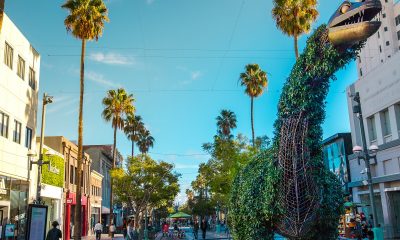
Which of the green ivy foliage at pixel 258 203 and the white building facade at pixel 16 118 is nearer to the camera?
the green ivy foliage at pixel 258 203

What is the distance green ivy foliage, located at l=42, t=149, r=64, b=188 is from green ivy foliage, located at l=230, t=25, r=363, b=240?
23293 mm

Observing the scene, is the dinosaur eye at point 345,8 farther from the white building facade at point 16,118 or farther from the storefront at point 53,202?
the storefront at point 53,202

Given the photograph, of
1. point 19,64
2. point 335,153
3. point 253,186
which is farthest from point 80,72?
point 335,153

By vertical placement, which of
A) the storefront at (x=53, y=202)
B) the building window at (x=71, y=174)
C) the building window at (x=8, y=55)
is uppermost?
the building window at (x=8, y=55)

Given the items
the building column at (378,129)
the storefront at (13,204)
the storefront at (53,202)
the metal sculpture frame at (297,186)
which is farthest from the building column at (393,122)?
the storefront at (53,202)

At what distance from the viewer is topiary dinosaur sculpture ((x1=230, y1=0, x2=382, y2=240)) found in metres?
7.20

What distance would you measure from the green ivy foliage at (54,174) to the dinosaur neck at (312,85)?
23.8 metres

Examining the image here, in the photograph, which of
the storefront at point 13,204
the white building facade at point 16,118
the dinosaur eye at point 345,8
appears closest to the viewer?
the dinosaur eye at point 345,8

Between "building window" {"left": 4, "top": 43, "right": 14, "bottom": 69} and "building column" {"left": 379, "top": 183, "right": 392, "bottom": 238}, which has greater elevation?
"building window" {"left": 4, "top": 43, "right": 14, "bottom": 69}

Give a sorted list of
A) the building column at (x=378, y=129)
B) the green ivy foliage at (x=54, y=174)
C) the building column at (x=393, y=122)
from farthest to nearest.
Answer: the green ivy foliage at (x=54, y=174), the building column at (x=378, y=129), the building column at (x=393, y=122)

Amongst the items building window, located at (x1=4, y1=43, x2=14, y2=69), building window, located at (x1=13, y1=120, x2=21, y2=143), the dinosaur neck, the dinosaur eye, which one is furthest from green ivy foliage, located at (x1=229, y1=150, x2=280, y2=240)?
building window, located at (x1=13, y1=120, x2=21, y2=143)

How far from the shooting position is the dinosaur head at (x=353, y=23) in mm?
6234

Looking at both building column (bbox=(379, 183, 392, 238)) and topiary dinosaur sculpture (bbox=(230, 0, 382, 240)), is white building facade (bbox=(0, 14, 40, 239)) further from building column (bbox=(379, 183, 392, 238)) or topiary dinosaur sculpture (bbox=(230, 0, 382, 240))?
building column (bbox=(379, 183, 392, 238))

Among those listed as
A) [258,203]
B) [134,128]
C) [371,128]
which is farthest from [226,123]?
[258,203]
